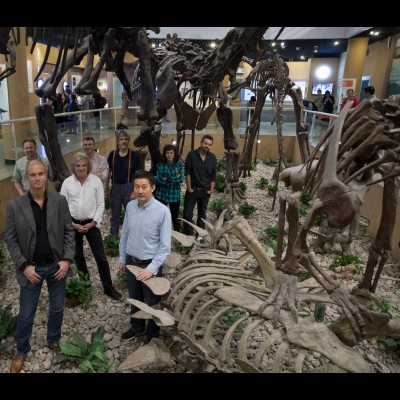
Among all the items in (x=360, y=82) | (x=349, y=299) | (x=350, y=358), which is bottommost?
(x=350, y=358)

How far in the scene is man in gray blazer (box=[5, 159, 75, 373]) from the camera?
7.97 ft

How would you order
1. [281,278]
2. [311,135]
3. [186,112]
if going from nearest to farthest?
[281,278] < [186,112] < [311,135]

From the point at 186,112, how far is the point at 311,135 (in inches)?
168

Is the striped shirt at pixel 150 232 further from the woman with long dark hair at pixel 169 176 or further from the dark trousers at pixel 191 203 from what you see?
the dark trousers at pixel 191 203

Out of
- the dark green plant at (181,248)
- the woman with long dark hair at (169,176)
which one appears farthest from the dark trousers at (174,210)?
the dark green plant at (181,248)

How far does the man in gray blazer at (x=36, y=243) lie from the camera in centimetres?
243

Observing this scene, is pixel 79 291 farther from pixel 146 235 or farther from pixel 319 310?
pixel 319 310

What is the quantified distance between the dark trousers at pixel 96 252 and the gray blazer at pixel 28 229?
77 cm

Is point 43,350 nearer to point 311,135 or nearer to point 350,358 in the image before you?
point 350,358

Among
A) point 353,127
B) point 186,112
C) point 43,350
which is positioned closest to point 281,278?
point 353,127

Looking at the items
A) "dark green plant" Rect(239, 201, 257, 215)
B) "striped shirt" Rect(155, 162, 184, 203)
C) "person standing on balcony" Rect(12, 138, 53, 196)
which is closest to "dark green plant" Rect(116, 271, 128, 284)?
"striped shirt" Rect(155, 162, 184, 203)

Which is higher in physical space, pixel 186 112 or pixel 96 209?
pixel 186 112

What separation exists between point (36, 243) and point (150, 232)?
31.4 inches
